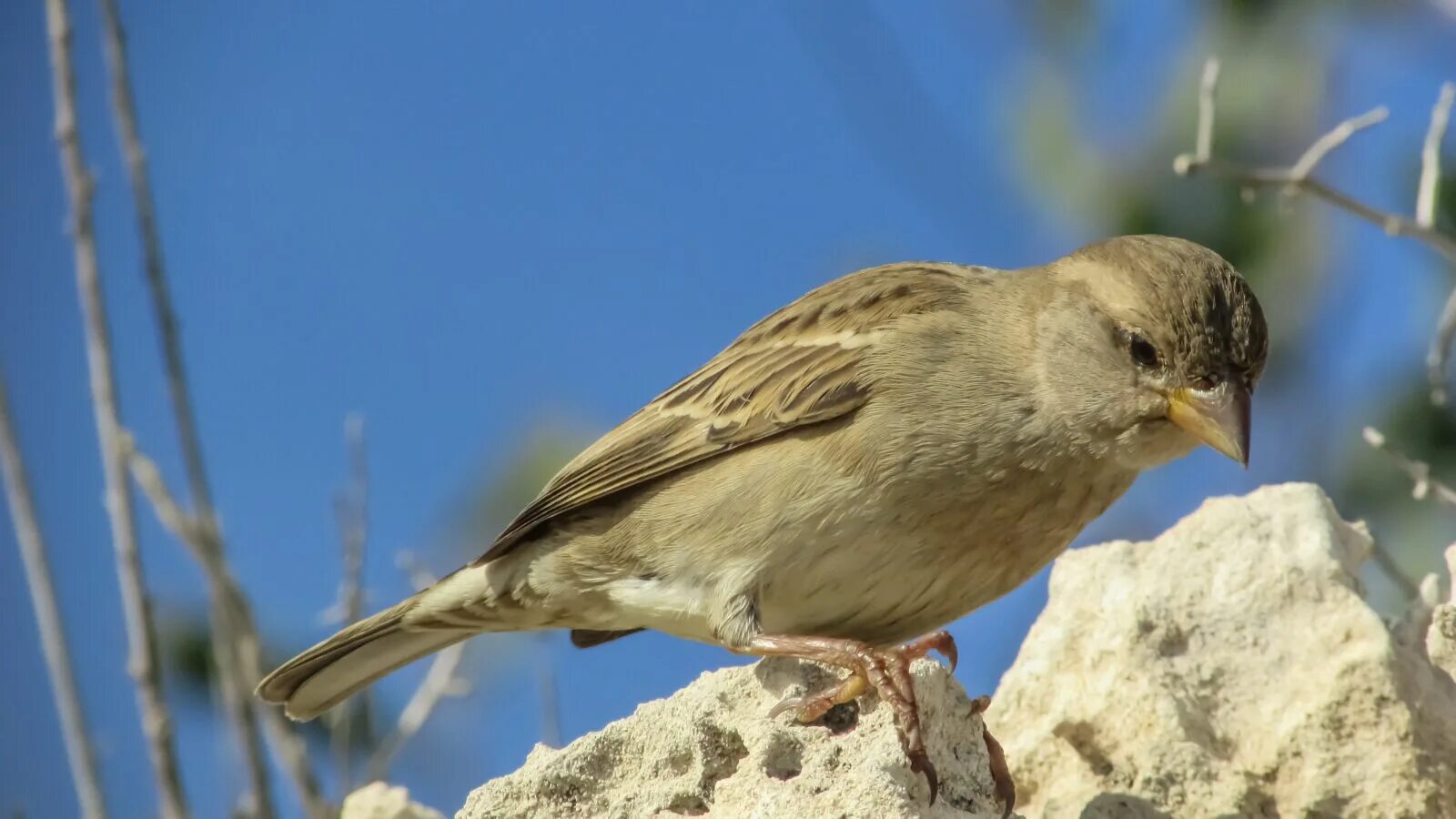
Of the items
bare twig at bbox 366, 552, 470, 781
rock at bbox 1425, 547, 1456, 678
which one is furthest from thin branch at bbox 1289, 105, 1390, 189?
bare twig at bbox 366, 552, 470, 781

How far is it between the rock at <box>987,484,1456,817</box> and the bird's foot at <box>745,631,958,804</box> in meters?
0.44

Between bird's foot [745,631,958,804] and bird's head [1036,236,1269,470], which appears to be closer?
bird's foot [745,631,958,804]

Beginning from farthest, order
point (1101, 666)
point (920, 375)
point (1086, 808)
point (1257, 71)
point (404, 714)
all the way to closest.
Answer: point (1257, 71)
point (404, 714)
point (920, 375)
point (1101, 666)
point (1086, 808)

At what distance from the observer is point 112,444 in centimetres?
406

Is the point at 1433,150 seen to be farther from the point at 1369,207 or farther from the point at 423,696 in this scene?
the point at 423,696

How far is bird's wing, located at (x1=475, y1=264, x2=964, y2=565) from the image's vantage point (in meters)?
4.54

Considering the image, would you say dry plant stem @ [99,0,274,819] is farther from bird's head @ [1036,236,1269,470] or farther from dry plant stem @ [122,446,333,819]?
bird's head @ [1036,236,1269,470]

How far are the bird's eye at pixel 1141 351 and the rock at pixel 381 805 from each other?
200cm

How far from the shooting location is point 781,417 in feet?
14.8

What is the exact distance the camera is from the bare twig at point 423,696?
4820 millimetres

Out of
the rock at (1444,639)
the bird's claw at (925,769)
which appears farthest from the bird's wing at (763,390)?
the rock at (1444,639)

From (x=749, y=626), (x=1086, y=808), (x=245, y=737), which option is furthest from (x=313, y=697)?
(x=1086, y=808)

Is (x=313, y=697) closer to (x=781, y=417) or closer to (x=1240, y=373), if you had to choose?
(x=781, y=417)

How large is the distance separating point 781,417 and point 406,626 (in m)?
1.27
